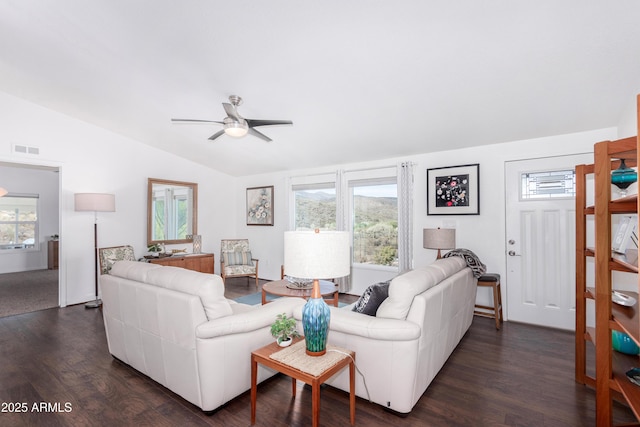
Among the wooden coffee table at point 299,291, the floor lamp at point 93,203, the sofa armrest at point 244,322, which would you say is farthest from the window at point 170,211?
the sofa armrest at point 244,322

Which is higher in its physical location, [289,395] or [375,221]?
[375,221]

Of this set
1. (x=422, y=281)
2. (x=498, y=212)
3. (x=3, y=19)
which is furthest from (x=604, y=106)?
(x=3, y=19)

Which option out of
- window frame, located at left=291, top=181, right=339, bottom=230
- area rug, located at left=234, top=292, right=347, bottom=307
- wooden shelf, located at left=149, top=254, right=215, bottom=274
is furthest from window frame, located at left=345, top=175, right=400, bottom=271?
wooden shelf, located at left=149, top=254, right=215, bottom=274

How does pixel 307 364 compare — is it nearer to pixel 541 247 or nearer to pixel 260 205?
pixel 541 247

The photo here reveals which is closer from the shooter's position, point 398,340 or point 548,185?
point 398,340

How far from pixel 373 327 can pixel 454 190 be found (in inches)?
117

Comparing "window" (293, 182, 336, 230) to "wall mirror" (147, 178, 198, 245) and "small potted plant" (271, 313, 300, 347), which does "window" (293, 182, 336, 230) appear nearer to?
"wall mirror" (147, 178, 198, 245)

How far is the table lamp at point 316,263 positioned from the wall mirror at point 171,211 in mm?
4852

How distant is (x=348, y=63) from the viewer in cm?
265

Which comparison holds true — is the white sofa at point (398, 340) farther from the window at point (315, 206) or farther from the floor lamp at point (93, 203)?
the floor lamp at point (93, 203)

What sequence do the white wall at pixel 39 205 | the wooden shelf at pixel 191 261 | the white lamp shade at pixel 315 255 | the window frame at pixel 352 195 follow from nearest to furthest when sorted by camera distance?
the white lamp shade at pixel 315 255 < the window frame at pixel 352 195 < the wooden shelf at pixel 191 261 < the white wall at pixel 39 205

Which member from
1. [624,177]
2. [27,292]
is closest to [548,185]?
[624,177]

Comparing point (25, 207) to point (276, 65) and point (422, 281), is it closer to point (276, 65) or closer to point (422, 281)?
point (276, 65)

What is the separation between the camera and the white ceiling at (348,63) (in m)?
2.08
